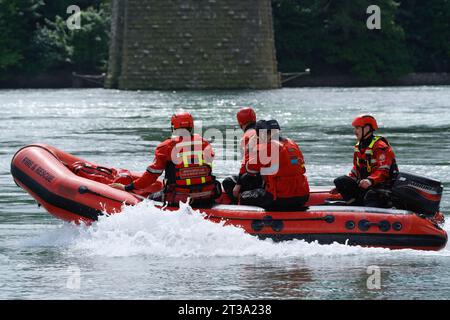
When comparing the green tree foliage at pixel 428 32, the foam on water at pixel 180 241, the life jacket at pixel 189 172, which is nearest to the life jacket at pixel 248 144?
the life jacket at pixel 189 172

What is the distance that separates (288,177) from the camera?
11766 millimetres

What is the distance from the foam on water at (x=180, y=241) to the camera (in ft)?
38.0

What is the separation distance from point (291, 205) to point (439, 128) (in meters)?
18.8

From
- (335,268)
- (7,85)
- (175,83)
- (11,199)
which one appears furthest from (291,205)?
(7,85)

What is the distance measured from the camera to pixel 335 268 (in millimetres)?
10875

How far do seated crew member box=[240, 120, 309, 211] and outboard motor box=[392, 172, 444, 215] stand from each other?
79 centimetres

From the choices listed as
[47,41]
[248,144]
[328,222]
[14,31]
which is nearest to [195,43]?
[47,41]

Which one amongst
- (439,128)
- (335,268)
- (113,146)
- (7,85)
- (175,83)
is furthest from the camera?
(7,85)

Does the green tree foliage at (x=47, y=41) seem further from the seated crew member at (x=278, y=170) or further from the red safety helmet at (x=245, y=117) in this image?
the seated crew member at (x=278, y=170)

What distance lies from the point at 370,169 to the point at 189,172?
1.59m

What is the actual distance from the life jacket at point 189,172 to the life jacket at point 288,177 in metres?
0.53

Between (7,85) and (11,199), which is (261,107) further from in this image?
(7,85)

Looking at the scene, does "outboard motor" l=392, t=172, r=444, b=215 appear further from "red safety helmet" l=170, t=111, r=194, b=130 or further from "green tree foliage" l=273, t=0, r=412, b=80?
"green tree foliage" l=273, t=0, r=412, b=80

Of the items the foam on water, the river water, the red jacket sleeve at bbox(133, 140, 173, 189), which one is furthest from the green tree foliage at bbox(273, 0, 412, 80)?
the foam on water
